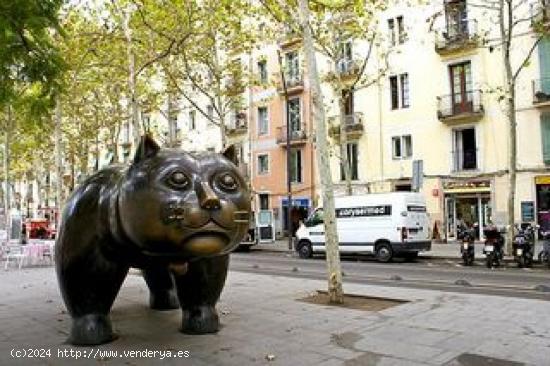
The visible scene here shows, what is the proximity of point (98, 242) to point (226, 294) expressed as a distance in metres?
4.45

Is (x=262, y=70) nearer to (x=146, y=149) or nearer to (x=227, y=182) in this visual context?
(x=146, y=149)

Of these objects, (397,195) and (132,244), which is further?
(397,195)

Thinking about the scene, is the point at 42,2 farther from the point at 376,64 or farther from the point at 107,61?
the point at 376,64

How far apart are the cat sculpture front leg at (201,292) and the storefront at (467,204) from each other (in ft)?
69.1

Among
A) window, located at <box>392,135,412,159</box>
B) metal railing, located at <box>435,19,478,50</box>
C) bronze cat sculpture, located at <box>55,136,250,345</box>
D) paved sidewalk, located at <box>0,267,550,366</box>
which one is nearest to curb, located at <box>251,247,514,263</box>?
window, located at <box>392,135,412,159</box>

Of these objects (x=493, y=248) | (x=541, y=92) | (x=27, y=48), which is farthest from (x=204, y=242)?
(x=541, y=92)

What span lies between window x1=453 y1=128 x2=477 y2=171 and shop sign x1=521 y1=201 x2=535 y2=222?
9.93 feet

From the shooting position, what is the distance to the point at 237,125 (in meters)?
39.5

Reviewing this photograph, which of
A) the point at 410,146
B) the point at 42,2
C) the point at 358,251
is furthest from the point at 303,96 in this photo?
the point at 42,2

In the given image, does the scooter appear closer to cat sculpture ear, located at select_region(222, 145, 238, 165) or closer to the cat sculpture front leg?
the cat sculpture front leg

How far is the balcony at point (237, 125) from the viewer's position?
3885 centimetres

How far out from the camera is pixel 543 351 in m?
6.09

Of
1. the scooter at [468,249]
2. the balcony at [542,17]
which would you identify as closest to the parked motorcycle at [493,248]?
the scooter at [468,249]

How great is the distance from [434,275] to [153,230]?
34.9 ft
